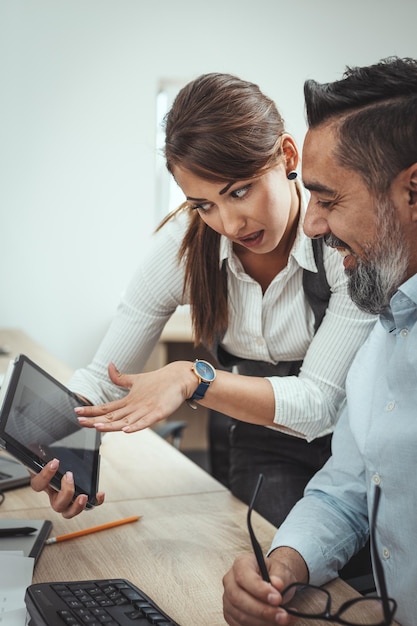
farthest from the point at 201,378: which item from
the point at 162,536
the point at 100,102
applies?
the point at 100,102

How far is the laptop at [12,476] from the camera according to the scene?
153 centimetres

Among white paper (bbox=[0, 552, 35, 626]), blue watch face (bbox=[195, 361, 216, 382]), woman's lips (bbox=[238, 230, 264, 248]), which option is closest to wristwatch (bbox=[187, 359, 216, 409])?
blue watch face (bbox=[195, 361, 216, 382])

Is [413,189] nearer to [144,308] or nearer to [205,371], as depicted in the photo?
[205,371]

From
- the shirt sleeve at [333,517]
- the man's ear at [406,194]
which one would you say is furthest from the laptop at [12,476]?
the man's ear at [406,194]

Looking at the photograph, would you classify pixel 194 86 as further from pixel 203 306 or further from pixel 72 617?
pixel 72 617

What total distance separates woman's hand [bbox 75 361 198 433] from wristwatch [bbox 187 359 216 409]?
0.01 metres

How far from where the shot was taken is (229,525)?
1355 mm

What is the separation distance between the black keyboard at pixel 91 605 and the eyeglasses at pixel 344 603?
6.5 inches

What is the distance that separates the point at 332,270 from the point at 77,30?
9.40ft

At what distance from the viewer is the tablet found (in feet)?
3.83

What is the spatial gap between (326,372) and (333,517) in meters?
0.37

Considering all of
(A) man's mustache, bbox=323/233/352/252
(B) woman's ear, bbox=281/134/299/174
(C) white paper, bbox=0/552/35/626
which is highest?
(B) woman's ear, bbox=281/134/299/174

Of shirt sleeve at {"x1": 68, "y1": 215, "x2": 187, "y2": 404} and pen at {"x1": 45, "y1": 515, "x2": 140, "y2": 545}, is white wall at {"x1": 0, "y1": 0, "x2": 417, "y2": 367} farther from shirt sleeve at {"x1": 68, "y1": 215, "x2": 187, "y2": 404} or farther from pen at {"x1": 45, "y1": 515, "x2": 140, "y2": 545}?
A: pen at {"x1": 45, "y1": 515, "x2": 140, "y2": 545}

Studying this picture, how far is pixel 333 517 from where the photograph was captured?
3.95ft
